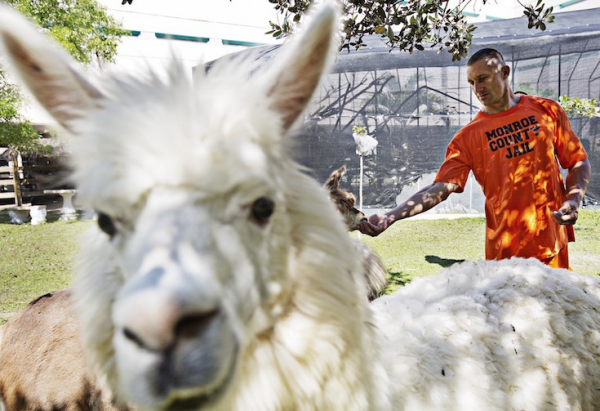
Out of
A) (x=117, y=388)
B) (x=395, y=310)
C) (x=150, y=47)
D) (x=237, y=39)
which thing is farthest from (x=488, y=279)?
(x=237, y=39)

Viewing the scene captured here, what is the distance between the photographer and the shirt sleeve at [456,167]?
273 centimetres

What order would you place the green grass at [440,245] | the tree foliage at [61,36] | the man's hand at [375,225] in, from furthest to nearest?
the tree foliage at [61,36], the green grass at [440,245], the man's hand at [375,225]

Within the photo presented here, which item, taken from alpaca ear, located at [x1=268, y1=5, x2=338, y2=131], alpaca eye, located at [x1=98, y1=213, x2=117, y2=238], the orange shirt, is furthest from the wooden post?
alpaca ear, located at [x1=268, y1=5, x2=338, y2=131]

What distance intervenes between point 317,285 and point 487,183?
1.98 metres

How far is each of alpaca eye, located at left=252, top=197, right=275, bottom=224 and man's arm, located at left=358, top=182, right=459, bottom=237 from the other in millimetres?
1227

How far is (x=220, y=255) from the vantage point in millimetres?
999

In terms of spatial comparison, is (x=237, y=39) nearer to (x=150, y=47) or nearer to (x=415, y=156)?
(x=150, y=47)

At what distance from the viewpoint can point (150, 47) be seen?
14539 millimetres

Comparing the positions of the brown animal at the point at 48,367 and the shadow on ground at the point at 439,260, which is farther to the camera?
the shadow on ground at the point at 439,260

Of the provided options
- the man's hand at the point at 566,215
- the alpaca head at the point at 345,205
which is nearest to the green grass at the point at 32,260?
the alpaca head at the point at 345,205

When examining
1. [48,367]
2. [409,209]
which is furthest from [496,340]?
[48,367]

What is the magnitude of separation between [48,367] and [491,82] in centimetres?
319

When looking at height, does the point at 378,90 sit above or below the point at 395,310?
above

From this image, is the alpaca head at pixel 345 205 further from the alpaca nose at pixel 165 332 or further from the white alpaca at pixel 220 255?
the alpaca nose at pixel 165 332
